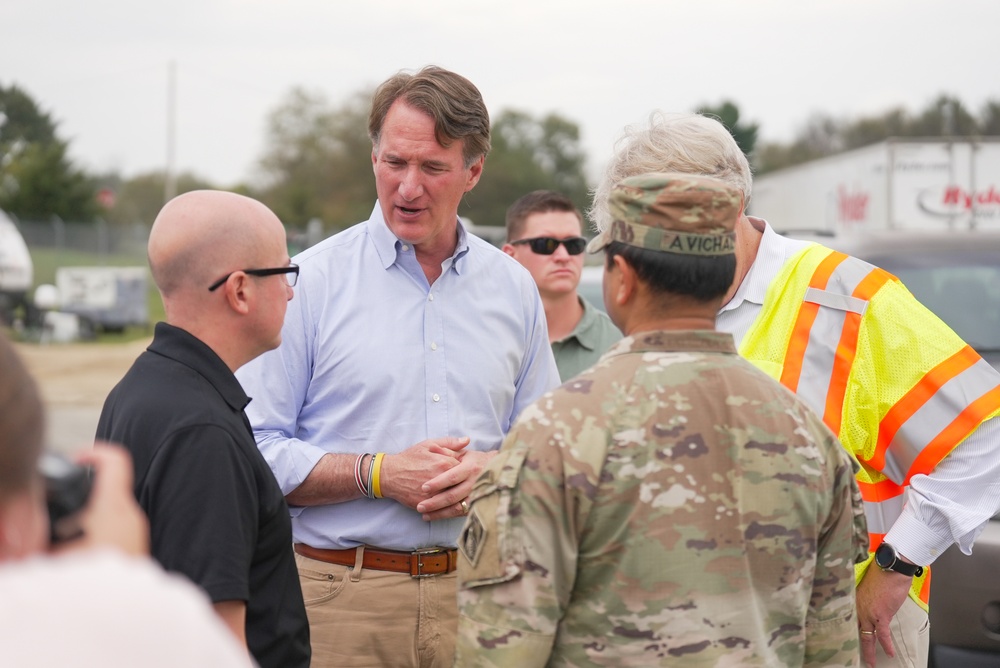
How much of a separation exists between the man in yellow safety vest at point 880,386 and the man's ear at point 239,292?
3.15 feet

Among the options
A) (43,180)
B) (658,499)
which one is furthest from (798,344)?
(43,180)

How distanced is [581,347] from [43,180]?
43.5 metres

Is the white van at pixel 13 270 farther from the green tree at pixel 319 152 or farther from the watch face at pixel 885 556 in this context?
the green tree at pixel 319 152

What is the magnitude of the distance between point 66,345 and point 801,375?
2349 centimetres

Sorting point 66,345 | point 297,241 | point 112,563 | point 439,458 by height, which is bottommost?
point 66,345

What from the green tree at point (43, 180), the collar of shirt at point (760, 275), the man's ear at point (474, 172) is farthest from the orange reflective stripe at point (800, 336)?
the green tree at point (43, 180)

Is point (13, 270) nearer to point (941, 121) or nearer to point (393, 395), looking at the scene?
point (393, 395)

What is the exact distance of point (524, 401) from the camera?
11.5 feet

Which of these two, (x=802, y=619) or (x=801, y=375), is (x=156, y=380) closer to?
(x=802, y=619)

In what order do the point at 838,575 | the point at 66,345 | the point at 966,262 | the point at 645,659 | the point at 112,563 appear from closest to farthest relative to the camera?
1. the point at 112,563
2. the point at 645,659
3. the point at 838,575
4. the point at 966,262
5. the point at 66,345

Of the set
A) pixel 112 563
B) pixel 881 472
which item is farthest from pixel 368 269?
pixel 112 563

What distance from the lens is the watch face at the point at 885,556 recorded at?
2777mm

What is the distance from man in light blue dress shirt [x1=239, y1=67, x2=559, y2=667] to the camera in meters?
3.08

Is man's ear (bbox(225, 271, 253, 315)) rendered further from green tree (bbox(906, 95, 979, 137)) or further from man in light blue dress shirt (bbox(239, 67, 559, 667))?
green tree (bbox(906, 95, 979, 137))
